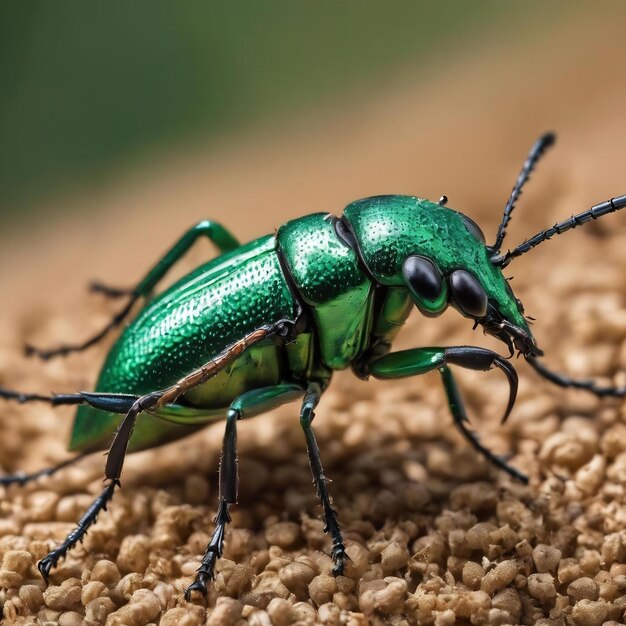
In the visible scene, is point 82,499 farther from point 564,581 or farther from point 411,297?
point 564,581

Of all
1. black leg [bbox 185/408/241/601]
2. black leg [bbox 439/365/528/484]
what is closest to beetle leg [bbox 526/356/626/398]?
black leg [bbox 439/365/528/484]

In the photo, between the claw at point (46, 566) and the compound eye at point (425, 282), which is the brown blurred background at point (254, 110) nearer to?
the compound eye at point (425, 282)

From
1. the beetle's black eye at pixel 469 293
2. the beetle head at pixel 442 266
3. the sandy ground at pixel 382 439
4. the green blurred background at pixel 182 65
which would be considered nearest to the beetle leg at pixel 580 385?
the sandy ground at pixel 382 439

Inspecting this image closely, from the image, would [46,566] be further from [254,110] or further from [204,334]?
[254,110]

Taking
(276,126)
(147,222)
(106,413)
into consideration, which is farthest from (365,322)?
(276,126)

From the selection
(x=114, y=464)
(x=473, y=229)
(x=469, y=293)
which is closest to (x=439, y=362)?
(x=469, y=293)

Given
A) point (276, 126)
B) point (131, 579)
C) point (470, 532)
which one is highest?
point (276, 126)
